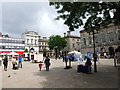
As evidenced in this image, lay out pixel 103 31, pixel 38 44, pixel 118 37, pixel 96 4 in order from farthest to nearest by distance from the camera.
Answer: pixel 38 44, pixel 103 31, pixel 118 37, pixel 96 4

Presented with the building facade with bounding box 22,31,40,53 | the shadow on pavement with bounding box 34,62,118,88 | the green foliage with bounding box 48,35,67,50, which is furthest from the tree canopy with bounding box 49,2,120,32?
the building facade with bounding box 22,31,40,53

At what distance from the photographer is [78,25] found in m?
10.5

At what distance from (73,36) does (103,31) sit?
29.4 meters

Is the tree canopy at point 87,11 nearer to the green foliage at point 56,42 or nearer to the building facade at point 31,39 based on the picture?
the green foliage at point 56,42

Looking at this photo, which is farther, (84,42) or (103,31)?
(84,42)

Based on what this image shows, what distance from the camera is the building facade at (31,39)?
7138 centimetres

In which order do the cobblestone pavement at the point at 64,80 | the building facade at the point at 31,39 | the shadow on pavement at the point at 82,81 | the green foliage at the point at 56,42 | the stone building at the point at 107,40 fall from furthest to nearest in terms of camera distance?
the building facade at the point at 31,39
the green foliage at the point at 56,42
the stone building at the point at 107,40
the cobblestone pavement at the point at 64,80
the shadow on pavement at the point at 82,81

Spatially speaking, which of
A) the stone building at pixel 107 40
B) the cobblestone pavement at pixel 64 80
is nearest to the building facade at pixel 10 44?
the stone building at pixel 107 40

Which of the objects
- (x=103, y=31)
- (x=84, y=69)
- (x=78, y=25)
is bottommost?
(x=84, y=69)

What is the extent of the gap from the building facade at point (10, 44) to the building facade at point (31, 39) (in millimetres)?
2698

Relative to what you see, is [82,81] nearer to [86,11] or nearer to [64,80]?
[64,80]

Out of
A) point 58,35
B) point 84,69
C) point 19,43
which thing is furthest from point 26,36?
point 84,69

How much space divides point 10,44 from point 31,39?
43.8 feet

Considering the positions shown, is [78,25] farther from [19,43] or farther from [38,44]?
[38,44]
